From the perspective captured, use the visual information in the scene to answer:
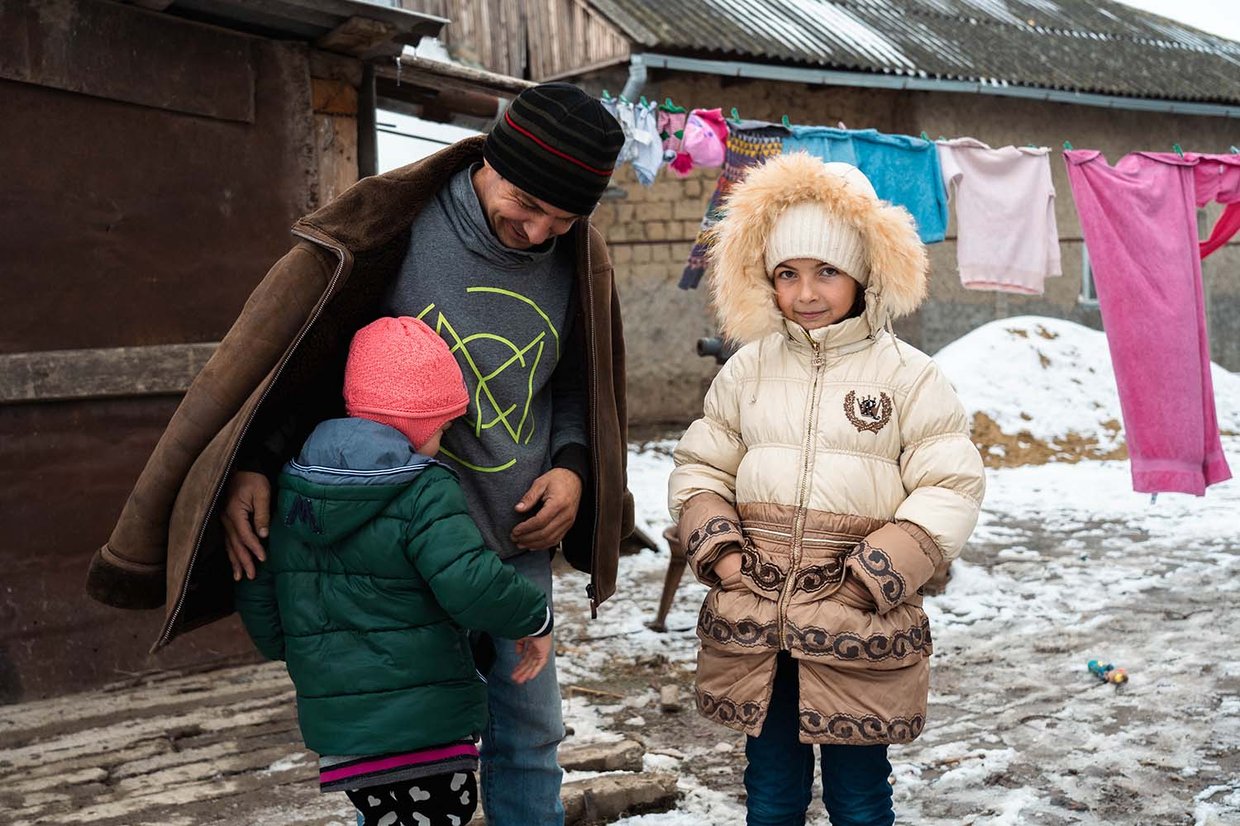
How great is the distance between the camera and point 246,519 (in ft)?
7.28

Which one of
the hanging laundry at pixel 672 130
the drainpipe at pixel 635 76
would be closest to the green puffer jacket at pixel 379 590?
the hanging laundry at pixel 672 130

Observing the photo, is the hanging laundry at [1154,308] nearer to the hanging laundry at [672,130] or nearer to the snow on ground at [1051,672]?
the snow on ground at [1051,672]

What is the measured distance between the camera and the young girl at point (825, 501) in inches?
91.9

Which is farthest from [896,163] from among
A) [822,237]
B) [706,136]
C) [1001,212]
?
[822,237]

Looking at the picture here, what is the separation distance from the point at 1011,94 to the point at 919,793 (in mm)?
10805

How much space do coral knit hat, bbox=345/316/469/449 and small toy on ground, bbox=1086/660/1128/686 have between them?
11.0ft

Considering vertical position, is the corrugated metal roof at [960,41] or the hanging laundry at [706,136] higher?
the corrugated metal roof at [960,41]

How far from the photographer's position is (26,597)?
436 centimetres

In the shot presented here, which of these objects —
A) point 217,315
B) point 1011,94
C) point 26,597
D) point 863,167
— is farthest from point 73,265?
point 1011,94

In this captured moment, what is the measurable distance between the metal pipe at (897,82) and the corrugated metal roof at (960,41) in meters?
0.09

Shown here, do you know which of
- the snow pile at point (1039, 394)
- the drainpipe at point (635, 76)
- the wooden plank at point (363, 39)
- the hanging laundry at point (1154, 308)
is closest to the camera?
the wooden plank at point (363, 39)

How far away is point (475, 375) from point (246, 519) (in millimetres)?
529

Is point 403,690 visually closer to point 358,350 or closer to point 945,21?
point 358,350

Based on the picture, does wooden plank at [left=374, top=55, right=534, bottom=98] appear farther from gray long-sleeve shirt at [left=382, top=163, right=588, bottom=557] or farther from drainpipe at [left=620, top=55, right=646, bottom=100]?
drainpipe at [left=620, top=55, right=646, bottom=100]
